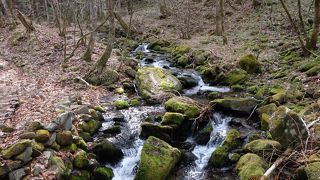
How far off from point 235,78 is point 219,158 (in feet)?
20.2

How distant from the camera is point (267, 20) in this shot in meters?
21.3

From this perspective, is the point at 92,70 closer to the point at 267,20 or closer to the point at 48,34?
the point at 48,34

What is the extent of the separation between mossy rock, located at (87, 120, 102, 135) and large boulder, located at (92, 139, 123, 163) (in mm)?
851

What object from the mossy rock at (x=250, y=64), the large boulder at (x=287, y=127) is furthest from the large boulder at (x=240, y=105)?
the mossy rock at (x=250, y=64)

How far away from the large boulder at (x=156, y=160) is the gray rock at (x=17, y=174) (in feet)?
8.01

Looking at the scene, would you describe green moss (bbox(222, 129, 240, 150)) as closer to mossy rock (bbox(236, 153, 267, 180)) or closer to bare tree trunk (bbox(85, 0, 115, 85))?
mossy rock (bbox(236, 153, 267, 180))

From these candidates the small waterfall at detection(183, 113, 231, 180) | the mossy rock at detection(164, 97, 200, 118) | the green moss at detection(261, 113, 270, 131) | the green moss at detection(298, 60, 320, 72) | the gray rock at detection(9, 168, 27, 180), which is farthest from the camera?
the green moss at detection(298, 60, 320, 72)

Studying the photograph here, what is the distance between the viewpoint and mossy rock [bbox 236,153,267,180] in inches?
287

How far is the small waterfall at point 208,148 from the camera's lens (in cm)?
855

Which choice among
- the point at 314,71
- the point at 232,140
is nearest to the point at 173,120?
the point at 232,140

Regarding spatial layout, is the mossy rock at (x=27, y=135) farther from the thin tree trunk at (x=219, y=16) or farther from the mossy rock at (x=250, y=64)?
the thin tree trunk at (x=219, y=16)

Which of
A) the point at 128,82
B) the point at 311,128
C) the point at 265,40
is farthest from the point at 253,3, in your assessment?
the point at 311,128

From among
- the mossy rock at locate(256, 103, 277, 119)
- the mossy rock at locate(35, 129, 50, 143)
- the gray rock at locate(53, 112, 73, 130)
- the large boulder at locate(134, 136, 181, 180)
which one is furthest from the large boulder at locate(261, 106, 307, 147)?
the mossy rock at locate(35, 129, 50, 143)

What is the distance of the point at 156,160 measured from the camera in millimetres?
8047
